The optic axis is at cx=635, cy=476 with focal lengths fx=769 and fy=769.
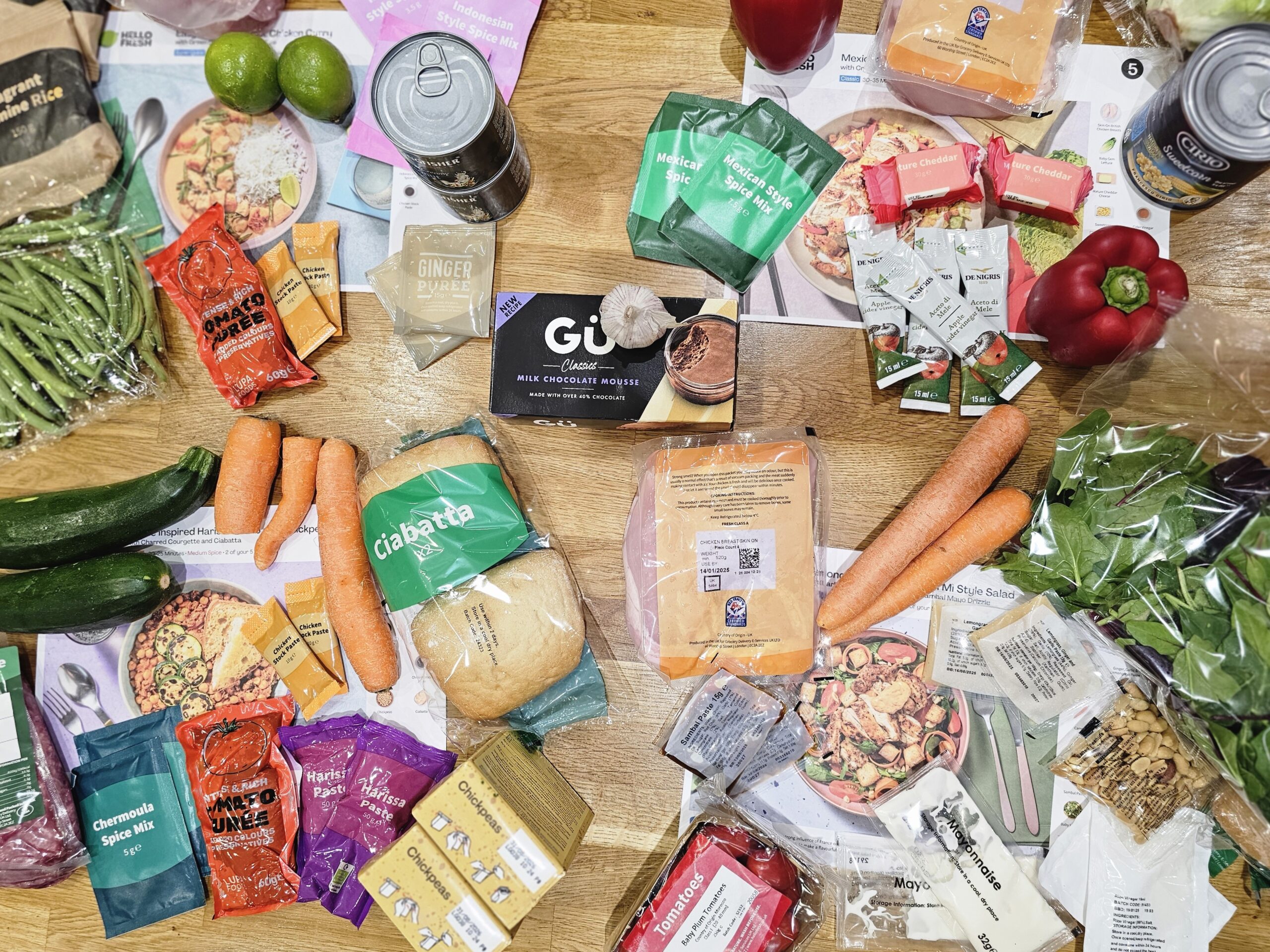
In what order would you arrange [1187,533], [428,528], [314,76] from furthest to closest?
1. [314,76]
2. [428,528]
3. [1187,533]

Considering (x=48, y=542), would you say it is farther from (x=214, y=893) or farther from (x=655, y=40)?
(x=655, y=40)

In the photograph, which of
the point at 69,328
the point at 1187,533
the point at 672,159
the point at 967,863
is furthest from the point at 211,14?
the point at 967,863

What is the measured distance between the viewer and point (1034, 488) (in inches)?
47.3

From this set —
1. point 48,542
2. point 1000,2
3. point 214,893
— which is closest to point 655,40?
point 1000,2

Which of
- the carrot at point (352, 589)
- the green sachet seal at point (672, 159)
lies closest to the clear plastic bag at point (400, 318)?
the carrot at point (352, 589)

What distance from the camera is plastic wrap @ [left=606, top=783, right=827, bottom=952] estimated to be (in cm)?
108

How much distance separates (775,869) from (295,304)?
1.15 meters

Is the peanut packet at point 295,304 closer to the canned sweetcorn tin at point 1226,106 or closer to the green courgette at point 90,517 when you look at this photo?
the green courgette at point 90,517

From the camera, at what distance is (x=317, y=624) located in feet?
4.10

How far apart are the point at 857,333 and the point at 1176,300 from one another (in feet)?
1.40

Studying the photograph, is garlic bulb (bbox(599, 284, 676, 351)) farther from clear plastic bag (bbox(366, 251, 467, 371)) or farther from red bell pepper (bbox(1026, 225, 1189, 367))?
red bell pepper (bbox(1026, 225, 1189, 367))

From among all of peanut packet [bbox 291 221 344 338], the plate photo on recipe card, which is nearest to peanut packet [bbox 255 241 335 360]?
peanut packet [bbox 291 221 344 338]

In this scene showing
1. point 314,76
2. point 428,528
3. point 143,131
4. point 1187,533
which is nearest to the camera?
point 1187,533

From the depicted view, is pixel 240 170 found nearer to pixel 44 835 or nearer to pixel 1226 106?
pixel 44 835
